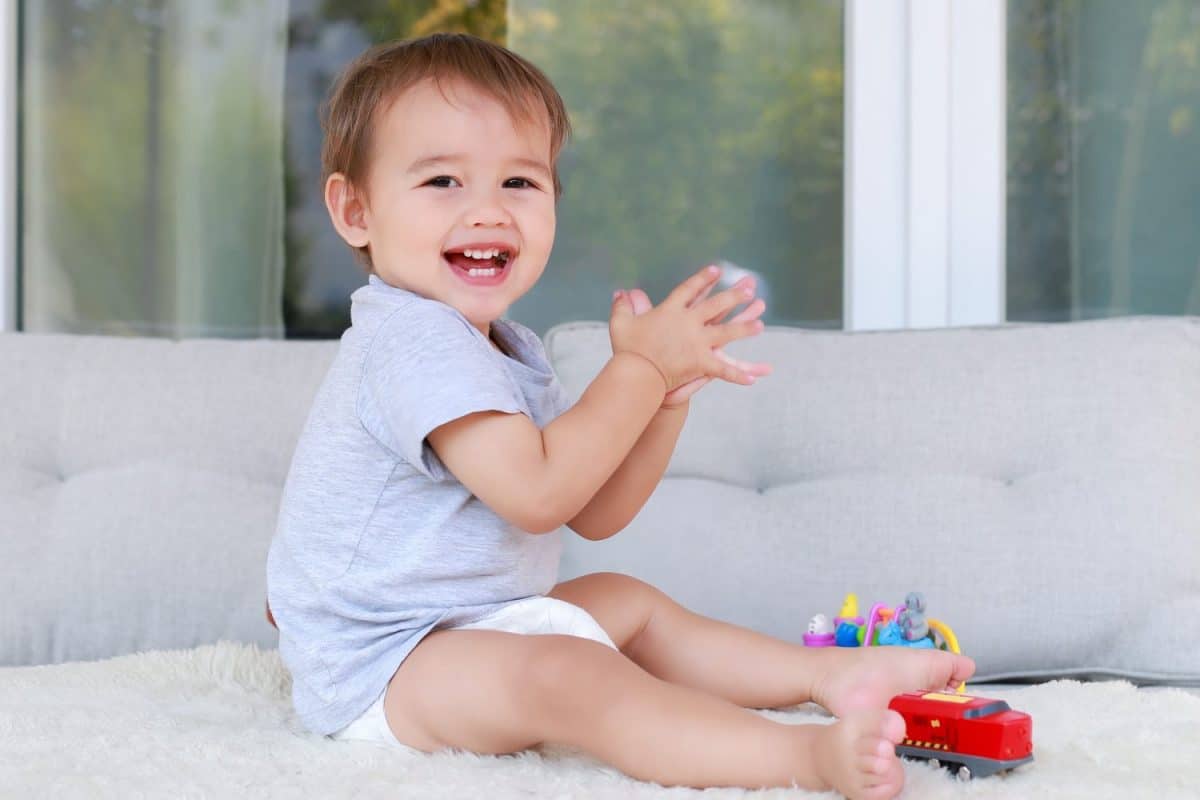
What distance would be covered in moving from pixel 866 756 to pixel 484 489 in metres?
0.38

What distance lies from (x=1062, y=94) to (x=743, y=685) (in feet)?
4.46

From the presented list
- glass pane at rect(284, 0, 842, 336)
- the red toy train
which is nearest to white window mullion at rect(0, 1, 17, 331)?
glass pane at rect(284, 0, 842, 336)

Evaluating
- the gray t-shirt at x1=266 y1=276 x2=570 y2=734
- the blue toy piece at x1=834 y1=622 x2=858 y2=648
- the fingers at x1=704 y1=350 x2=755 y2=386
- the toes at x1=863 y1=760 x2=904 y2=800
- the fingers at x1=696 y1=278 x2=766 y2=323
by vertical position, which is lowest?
the toes at x1=863 y1=760 x2=904 y2=800

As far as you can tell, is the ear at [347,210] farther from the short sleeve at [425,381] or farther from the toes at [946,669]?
the toes at [946,669]

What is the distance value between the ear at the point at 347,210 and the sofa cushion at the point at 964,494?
439 millimetres

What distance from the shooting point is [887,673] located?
116 centimetres

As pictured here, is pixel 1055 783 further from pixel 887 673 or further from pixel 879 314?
pixel 879 314

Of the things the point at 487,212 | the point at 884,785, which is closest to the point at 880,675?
the point at 884,785

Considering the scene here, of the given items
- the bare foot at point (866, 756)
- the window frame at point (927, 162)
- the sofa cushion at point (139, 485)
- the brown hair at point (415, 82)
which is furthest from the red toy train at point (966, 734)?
the window frame at point (927, 162)

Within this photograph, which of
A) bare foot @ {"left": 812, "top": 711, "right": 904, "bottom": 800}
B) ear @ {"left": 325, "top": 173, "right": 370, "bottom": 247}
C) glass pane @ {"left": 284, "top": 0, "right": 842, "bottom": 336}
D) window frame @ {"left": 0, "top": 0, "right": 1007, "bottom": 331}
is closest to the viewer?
bare foot @ {"left": 812, "top": 711, "right": 904, "bottom": 800}

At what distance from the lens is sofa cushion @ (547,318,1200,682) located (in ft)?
4.78

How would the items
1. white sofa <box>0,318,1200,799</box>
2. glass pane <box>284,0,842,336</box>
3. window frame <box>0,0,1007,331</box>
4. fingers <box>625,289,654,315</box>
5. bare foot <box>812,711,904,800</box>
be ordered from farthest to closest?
glass pane <box>284,0,842,336</box>, window frame <box>0,0,1007,331</box>, white sofa <box>0,318,1200,799</box>, fingers <box>625,289,654,315</box>, bare foot <box>812,711,904,800</box>

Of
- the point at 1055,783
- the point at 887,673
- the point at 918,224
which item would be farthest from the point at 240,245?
the point at 1055,783

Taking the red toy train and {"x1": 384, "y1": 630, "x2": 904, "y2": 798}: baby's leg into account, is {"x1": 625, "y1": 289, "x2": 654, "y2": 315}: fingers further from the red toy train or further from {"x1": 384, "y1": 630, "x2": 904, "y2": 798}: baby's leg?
the red toy train
